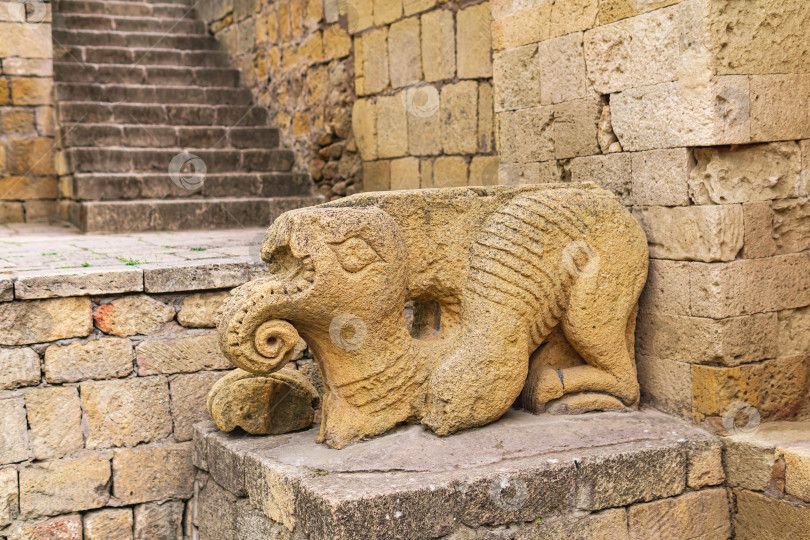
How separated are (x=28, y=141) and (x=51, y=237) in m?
2.29

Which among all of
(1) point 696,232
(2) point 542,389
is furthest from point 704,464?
(1) point 696,232

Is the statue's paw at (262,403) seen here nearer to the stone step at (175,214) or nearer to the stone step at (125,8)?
the stone step at (175,214)

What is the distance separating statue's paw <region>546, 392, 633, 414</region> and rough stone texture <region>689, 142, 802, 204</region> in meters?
0.92

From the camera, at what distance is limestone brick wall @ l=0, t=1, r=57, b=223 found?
823cm

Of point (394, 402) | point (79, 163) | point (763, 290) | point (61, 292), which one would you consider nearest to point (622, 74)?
point (763, 290)

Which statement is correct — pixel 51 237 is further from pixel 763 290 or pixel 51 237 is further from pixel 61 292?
pixel 763 290

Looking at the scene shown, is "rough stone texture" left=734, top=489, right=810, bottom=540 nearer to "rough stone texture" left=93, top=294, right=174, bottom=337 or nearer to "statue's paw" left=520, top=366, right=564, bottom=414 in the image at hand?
"statue's paw" left=520, top=366, right=564, bottom=414

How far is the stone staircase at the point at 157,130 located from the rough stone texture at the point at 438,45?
2.02m

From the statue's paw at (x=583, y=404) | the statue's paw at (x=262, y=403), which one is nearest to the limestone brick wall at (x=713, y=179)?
the statue's paw at (x=583, y=404)

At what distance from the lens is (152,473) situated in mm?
3896

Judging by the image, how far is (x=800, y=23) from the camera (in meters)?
3.55
